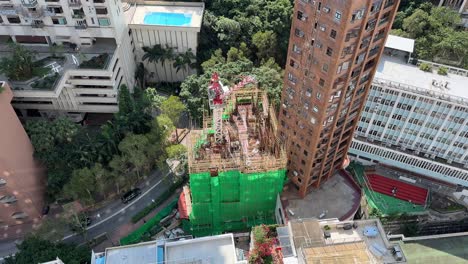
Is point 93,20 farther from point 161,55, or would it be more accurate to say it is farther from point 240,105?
point 240,105

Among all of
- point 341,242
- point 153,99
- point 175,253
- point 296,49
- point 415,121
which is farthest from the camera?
point 153,99

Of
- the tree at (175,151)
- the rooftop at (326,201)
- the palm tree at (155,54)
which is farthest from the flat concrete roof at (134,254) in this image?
the palm tree at (155,54)

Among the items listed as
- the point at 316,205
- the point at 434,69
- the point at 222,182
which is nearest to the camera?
the point at 222,182

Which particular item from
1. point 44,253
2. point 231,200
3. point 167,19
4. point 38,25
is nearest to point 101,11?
point 38,25

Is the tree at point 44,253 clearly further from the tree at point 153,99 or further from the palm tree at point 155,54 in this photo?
the palm tree at point 155,54

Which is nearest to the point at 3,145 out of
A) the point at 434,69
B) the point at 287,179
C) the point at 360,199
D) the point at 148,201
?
the point at 148,201

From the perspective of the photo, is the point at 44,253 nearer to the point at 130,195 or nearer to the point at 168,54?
the point at 130,195
